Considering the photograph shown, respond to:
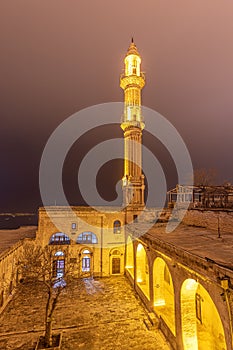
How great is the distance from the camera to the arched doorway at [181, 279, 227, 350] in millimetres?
9781

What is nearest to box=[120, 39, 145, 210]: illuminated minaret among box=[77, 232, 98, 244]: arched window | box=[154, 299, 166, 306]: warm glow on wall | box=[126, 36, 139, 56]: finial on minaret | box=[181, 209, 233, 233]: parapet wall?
box=[126, 36, 139, 56]: finial on minaret

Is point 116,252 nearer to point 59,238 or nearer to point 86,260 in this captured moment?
point 86,260

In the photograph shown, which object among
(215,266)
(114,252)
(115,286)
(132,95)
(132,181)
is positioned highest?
(132,95)

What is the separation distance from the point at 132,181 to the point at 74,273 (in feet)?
45.0

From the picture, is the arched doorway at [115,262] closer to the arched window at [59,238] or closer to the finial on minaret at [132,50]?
the arched window at [59,238]

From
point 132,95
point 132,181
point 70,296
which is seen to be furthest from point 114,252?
point 132,95

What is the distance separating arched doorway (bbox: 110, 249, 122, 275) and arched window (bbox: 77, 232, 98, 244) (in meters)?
2.63

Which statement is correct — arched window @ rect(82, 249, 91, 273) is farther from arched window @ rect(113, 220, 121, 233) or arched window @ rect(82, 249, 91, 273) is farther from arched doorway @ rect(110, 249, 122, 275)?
arched window @ rect(113, 220, 121, 233)

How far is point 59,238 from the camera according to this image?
23984 millimetres

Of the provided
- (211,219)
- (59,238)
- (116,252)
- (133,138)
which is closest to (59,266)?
(59,238)

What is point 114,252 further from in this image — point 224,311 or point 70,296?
point 224,311

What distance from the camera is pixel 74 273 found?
23266 millimetres

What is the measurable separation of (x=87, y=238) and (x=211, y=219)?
1416cm

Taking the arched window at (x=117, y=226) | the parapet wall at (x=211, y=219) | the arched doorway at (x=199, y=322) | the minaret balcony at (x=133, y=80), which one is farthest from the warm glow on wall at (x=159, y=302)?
the minaret balcony at (x=133, y=80)
